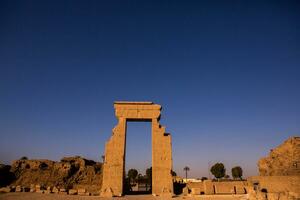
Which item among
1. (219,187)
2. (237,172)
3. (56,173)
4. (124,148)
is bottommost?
(219,187)

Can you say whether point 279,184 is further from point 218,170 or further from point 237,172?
point 237,172

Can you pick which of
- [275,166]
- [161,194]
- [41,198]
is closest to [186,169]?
[275,166]

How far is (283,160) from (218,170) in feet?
113

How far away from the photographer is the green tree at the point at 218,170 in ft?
172

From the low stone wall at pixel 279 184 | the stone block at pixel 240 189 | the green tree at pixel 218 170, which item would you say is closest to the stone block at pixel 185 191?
the stone block at pixel 240 189

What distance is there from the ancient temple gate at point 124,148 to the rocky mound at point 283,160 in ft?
29.1

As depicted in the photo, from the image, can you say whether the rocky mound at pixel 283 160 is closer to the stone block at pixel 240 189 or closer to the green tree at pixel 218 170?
the stone block at pixel 240 189

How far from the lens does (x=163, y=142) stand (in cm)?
1900

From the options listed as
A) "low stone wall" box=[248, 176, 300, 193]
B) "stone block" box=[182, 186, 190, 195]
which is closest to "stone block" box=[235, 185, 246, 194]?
"low stone wall" box=[248, 176, 300, 193]

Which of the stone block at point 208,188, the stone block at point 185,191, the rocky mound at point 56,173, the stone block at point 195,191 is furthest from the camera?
the rocky mound at point 56,173

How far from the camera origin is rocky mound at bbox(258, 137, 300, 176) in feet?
62.8

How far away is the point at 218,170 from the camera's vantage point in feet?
173

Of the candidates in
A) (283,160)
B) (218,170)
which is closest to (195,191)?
(283,160)

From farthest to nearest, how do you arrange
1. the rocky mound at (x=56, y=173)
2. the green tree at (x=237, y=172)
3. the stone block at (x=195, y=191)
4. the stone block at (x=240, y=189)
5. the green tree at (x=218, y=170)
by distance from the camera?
1. the green tree at (x=237, y=172)
2. the green tree at (x=218, y=170)
3. the rocky mound at (x=56, y=173)
4. the stone block at (x=240, y=189)
5. the stone block at (x=195, y=191)
